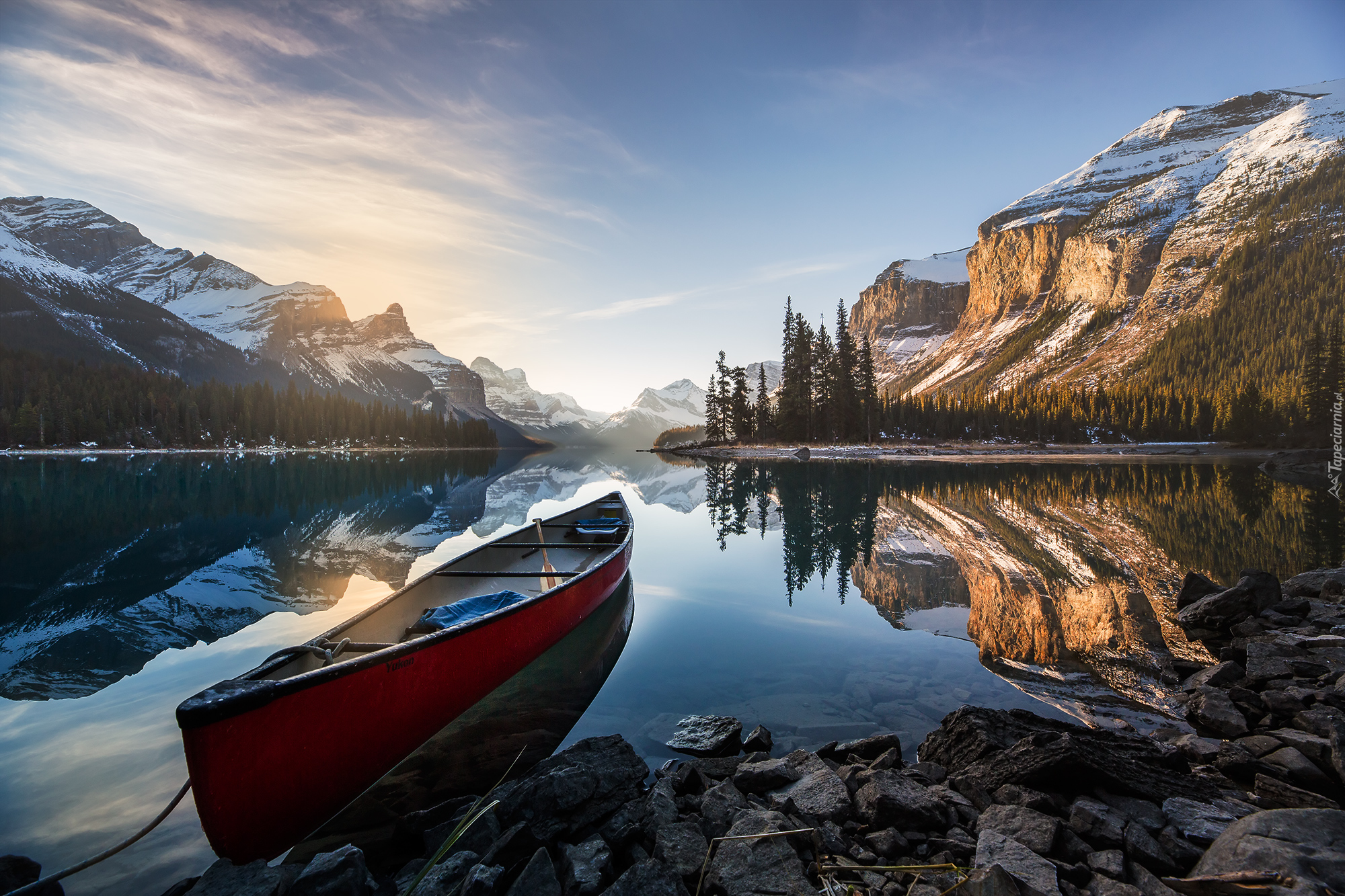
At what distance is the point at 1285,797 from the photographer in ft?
19.2

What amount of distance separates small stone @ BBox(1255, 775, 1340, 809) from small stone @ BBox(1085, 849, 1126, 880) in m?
2.57

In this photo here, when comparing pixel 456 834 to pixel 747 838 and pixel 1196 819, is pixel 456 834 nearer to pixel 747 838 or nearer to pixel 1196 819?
pixel 747 838

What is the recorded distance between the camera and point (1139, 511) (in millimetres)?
27703

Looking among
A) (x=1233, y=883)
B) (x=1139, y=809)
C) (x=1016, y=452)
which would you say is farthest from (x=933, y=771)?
(x=1016, y=452)

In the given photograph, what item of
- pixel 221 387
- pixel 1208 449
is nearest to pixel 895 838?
Answer: pixel 1208 449

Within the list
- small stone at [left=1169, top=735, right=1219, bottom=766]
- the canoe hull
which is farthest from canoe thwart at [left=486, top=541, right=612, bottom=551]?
small stone at [left=1169, top=735, right=1219, bottom=766]

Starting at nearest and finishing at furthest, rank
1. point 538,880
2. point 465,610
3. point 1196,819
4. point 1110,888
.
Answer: point 1110,888 → point 538,880 → point 1196,819 → point 465,610

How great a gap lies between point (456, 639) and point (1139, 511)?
32.0 m

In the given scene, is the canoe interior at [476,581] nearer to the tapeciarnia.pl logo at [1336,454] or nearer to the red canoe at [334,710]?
the red canoe at [334,710]

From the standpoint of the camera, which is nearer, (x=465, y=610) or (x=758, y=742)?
(x=758, y=742)

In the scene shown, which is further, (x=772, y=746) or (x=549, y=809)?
(x=772, y=746)

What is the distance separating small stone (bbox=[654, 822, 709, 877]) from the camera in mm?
4863

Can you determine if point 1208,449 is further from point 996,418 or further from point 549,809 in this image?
point 549,809

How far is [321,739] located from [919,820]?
5.88m
